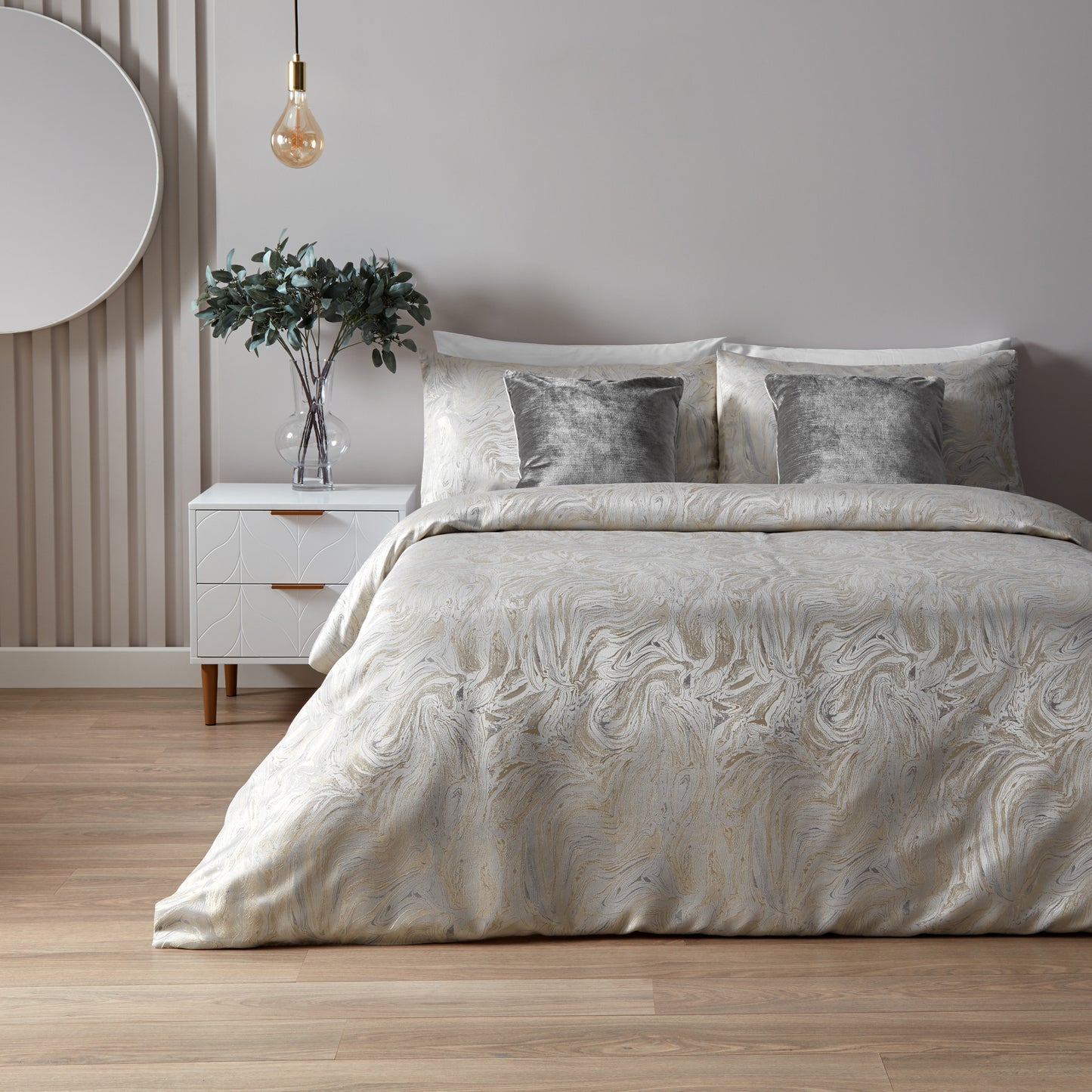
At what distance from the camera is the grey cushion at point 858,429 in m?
2.95

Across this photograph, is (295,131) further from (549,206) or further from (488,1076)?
(488,1076)

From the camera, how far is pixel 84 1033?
1607 mm

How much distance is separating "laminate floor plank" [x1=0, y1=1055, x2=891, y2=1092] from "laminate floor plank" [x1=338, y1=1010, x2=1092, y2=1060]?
25mm

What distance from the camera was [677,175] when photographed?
3.43m

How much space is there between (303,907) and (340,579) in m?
1.31

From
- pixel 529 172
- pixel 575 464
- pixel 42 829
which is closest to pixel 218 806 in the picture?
pixel 42 829

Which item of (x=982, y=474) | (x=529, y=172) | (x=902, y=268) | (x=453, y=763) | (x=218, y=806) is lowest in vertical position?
(x=218, y=806)

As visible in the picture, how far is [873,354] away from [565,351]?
0.92m

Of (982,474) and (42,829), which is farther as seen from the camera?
(982,474)

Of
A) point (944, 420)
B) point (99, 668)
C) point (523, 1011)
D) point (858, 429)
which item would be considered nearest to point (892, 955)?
point (523, 1011)

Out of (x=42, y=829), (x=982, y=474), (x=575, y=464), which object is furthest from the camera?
(x=982, y=474)

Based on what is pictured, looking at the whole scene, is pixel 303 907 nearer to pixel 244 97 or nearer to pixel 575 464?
pixel 575 464

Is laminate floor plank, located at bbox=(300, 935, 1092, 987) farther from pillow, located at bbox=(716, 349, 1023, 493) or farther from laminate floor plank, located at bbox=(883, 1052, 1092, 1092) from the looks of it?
pillow, located at bbox=(716, 349, 1023, 493)

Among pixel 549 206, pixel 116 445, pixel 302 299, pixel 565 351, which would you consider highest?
pixel 549 206
